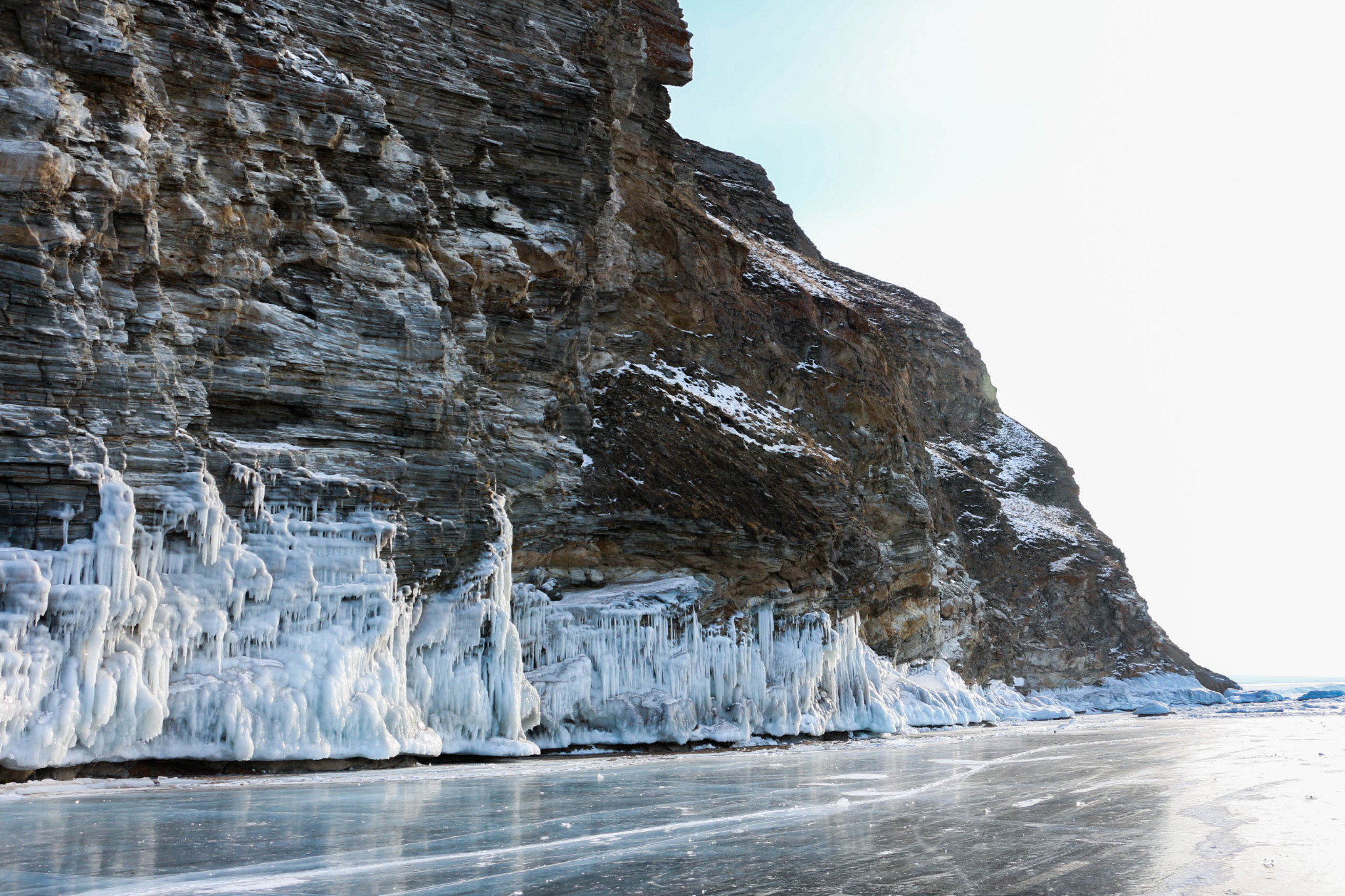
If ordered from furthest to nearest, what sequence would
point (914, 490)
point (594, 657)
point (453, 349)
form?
point (914, 490), point (594, 657), point (453, 349)

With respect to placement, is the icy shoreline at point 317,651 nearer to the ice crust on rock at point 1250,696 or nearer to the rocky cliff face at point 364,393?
the rocky cliff face at point 364,393

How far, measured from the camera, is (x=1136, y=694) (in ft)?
285

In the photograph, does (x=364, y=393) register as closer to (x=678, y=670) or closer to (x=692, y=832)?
(x=678, y=670)

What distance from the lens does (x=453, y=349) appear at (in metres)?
28.7

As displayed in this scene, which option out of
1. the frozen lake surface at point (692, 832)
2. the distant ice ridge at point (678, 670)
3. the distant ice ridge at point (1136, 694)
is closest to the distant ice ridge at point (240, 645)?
the frozen lake surface at point (692, 832)

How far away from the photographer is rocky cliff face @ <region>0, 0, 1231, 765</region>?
19734 mm

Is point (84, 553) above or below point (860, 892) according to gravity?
above

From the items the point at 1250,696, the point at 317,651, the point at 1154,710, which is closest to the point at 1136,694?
the point at 1154,710

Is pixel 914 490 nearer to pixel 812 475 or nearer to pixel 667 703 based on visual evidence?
pixel 812 475

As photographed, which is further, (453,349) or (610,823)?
(453,349)

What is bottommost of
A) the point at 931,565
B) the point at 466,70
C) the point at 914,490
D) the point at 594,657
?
the point at 594,657

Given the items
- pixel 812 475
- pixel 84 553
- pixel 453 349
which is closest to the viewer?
pixel 84 553

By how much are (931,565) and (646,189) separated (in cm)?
2763

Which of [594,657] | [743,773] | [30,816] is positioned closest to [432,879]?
[30,816]
